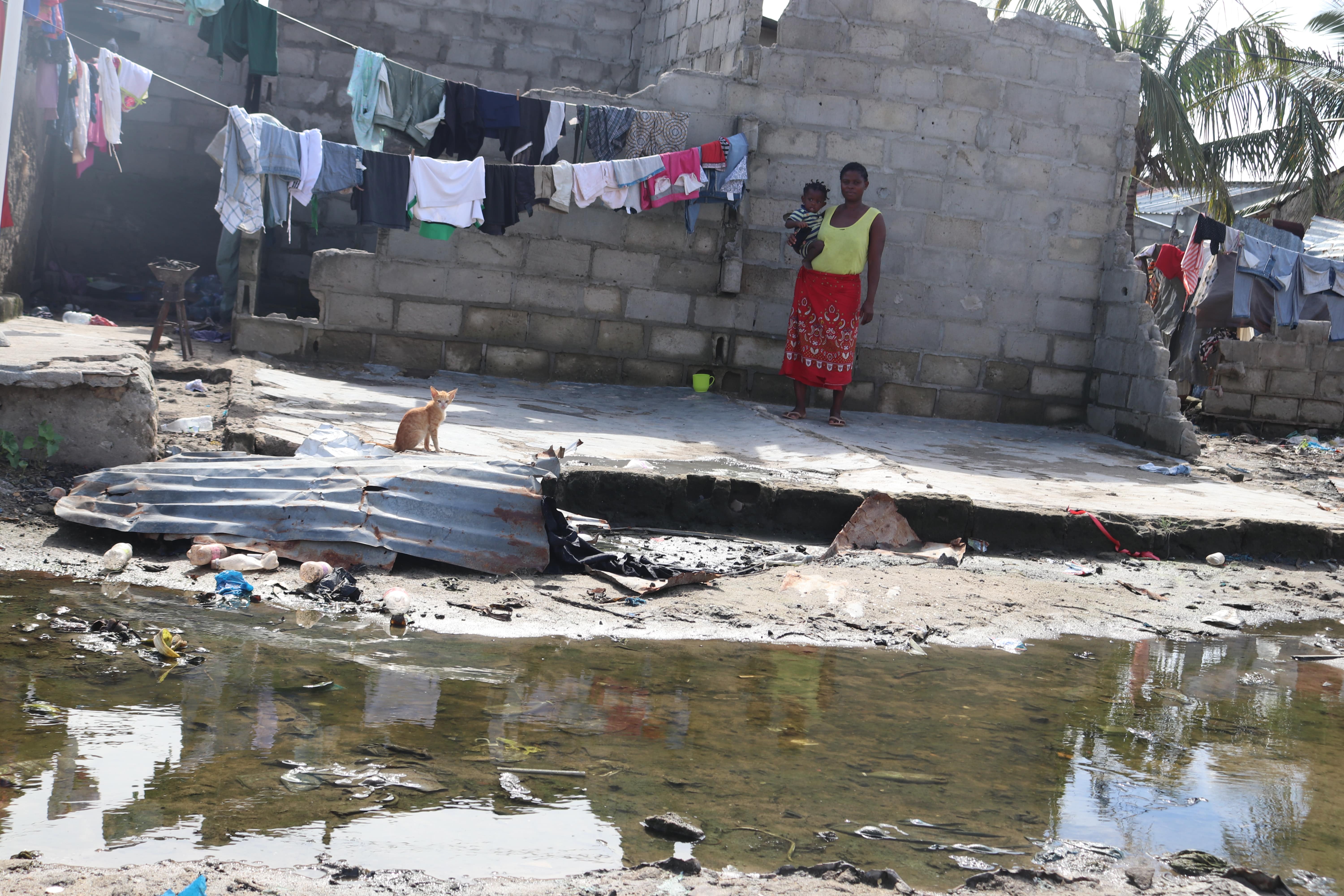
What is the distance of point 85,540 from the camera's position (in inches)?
170

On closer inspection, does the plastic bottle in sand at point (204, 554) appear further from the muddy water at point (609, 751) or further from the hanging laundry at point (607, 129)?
the hanging laundry at point (607, 129)

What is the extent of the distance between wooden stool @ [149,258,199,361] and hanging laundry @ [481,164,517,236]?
2133mm

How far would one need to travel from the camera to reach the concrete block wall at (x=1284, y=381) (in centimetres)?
1156

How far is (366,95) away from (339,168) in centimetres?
68

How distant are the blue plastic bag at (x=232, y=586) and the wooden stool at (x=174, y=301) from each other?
165 inches

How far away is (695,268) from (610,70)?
136 inches

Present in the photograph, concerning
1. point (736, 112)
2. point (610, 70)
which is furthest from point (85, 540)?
point (610, 70)

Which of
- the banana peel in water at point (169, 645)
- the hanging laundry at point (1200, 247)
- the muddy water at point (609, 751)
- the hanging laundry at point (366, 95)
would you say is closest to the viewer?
the muddy water at point (609, 751)

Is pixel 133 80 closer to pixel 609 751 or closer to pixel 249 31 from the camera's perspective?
pixel 249 31

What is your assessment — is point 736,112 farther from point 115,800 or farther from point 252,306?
point 115,800

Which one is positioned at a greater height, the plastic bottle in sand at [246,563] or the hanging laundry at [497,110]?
the hanging laundry at [497,110]

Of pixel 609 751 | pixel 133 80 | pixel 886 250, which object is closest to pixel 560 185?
pixel 886 250

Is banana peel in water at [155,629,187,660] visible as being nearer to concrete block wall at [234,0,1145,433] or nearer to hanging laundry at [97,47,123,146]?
concrete block wall at [234,0,1145,433]

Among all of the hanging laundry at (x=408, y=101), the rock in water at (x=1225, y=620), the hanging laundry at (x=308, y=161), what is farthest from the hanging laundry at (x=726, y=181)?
the rock in water at (x=1225, y=620)
